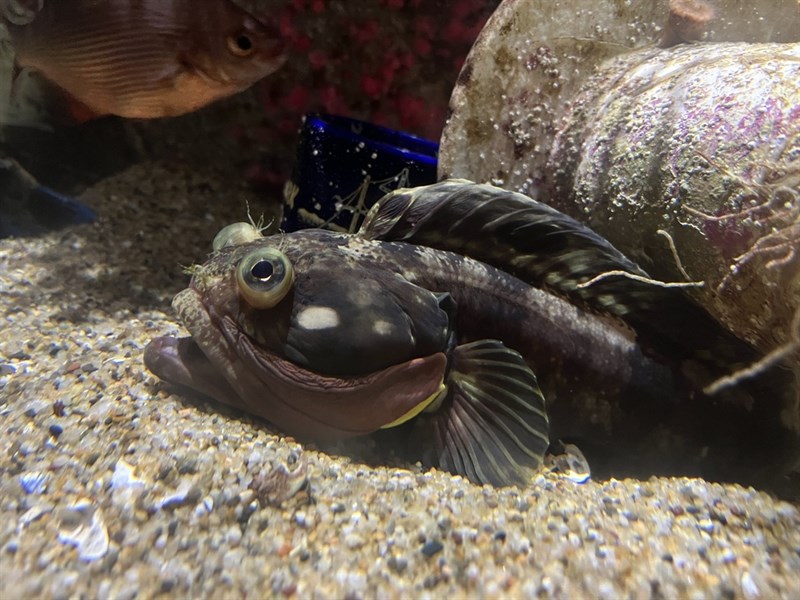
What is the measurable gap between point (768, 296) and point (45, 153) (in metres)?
4.36

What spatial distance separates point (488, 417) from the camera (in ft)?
7.30

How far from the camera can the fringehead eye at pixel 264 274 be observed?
1.94 m

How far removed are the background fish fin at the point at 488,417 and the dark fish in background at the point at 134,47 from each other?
A: 1814 millimetres

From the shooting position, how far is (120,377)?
88.4 inches

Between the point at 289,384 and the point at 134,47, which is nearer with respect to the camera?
the point at 289,384

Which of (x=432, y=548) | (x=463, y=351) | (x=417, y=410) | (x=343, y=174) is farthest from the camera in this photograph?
(x=343, y=174)

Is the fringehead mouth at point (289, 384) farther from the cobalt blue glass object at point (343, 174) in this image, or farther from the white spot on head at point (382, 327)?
the cobalt blue glass object at point (343, 174)

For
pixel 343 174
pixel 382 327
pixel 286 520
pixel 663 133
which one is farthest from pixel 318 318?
pixel 663 133

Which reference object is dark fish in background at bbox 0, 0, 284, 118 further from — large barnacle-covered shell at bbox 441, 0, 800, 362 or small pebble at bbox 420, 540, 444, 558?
small pebble at bbox 420, 540, 444, 558

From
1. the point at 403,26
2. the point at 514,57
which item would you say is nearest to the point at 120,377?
the point at 514,57

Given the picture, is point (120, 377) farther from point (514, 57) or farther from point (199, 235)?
point (514, 57)

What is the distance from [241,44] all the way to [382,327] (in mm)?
1705

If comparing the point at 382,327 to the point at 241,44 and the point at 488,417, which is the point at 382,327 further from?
the point at 241,44

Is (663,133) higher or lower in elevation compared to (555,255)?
higher
